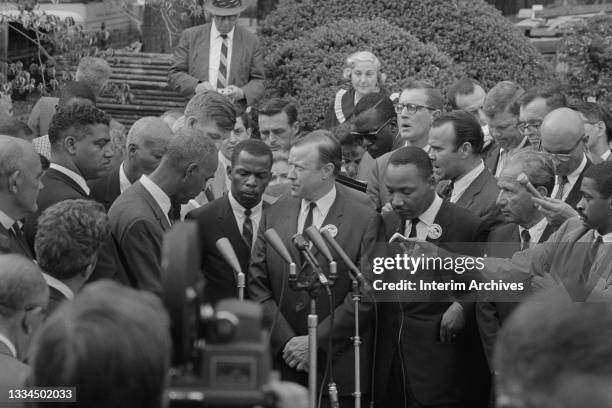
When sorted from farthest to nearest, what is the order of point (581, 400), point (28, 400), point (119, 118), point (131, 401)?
point (119, 118) → point (28, 400) → point (131, 401) → point (581, 400)

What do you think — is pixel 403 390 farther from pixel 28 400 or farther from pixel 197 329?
pixel 197 329

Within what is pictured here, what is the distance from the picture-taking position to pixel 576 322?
238cm

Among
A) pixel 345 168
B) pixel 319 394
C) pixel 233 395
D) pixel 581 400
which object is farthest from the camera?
pixel 345 168

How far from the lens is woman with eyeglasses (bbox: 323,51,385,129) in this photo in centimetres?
1151

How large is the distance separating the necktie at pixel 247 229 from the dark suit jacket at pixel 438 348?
100cm

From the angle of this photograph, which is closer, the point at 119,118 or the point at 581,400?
the point at 581,400

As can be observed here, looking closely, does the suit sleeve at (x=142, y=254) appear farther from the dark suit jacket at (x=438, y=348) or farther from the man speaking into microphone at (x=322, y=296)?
the dark suit jacket at (x=438, y=348)

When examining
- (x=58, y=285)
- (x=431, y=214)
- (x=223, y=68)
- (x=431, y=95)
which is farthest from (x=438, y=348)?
(x=223, y=68)

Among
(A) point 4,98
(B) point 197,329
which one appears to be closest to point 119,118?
(A) point 4,98

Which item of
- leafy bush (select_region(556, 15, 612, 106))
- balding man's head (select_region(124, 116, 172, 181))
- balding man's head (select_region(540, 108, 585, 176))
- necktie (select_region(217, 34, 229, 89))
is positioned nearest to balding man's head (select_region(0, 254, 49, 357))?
balding man's head (select_region(124, 116, 172, 181))

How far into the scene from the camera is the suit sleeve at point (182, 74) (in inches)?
464

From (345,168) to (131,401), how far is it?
7225 mm

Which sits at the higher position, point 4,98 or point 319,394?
point 4,98

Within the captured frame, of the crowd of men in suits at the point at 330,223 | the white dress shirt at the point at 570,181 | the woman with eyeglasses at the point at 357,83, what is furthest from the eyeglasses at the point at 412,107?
the white dress shirt at the point at 570,181
